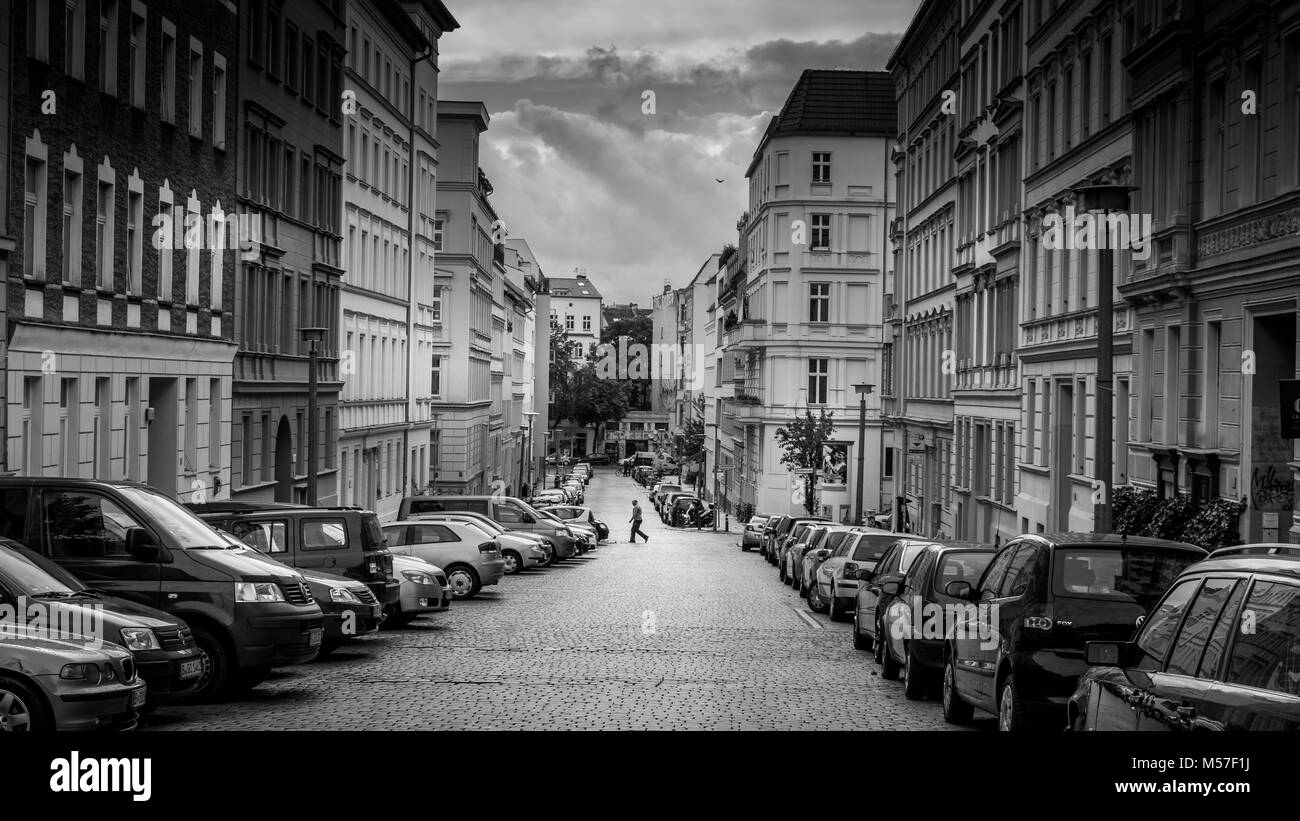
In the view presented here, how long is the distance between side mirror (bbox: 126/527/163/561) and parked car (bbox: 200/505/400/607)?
18.7 feet

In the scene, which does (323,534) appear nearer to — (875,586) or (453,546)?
(875,586)

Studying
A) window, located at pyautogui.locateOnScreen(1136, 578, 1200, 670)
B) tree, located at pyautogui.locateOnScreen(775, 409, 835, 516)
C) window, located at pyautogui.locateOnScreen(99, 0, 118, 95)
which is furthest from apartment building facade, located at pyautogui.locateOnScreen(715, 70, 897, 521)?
window, located at pyautogui.locateOnScreen(1136, 578, 1200, 670)

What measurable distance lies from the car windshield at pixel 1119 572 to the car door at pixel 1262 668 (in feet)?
17.9

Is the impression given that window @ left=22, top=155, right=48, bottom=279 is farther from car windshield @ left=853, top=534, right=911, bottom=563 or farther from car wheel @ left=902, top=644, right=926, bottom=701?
car wheel @ left=902, top=644, right=926, bottom=701

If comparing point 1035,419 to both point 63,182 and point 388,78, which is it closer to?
point 63,182

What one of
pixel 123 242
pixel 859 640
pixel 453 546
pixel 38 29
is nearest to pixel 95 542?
pixel 859 640

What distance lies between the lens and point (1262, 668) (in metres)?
6.51

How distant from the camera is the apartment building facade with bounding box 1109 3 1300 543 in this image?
73.8ft

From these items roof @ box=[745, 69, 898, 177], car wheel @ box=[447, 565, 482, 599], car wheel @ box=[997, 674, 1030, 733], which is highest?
roof @ box=[745, 69, 898, 177]

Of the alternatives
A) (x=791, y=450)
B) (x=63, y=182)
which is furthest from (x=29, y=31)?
(x=791, y=450)

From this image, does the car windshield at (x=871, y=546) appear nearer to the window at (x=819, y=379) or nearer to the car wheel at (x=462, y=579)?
the car wheel at (x=462, y=579)

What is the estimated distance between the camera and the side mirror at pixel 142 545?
49.0 ft

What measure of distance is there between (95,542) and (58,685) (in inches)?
182
